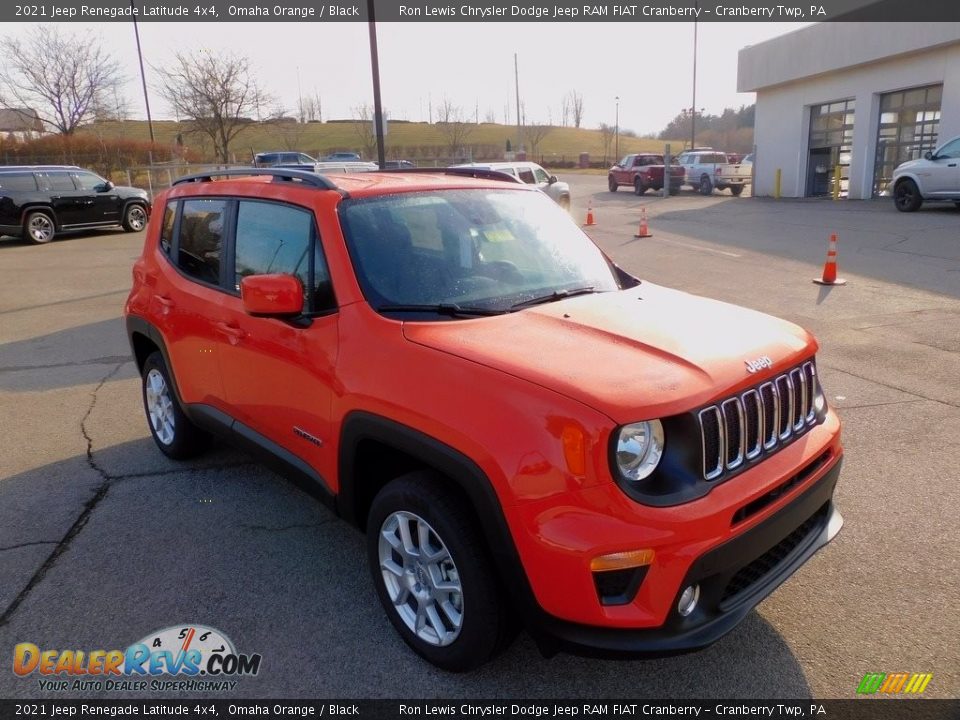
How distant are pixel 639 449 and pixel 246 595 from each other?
205 centimetres

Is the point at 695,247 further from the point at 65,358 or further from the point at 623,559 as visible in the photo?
the point at 623,559

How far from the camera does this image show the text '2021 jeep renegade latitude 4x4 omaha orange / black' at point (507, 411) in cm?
225

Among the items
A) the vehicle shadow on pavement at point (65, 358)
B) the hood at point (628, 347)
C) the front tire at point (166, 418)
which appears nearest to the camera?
the hood at point (628, 347)

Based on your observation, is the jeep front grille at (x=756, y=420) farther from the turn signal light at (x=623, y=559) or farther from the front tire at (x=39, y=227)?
the front tire at (x=39, y=227)

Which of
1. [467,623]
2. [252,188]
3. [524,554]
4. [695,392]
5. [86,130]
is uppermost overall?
[86,130]

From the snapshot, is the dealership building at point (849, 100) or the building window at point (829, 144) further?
the building window at point (829, 144)

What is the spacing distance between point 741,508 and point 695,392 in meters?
0.42

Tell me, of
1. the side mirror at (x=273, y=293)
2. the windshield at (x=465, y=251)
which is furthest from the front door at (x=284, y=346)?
the windshield at (x=465, y=251)

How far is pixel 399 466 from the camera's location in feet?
9.95

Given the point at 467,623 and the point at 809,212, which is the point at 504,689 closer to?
the point at 467,623

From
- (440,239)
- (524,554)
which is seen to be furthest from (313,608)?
(440,239)

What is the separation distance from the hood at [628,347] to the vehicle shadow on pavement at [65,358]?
5518mm

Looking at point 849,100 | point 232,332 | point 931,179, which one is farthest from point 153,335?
point 849,100

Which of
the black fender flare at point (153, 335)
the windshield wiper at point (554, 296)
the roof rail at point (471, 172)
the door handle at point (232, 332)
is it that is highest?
the roof rail at point (471, 172)
